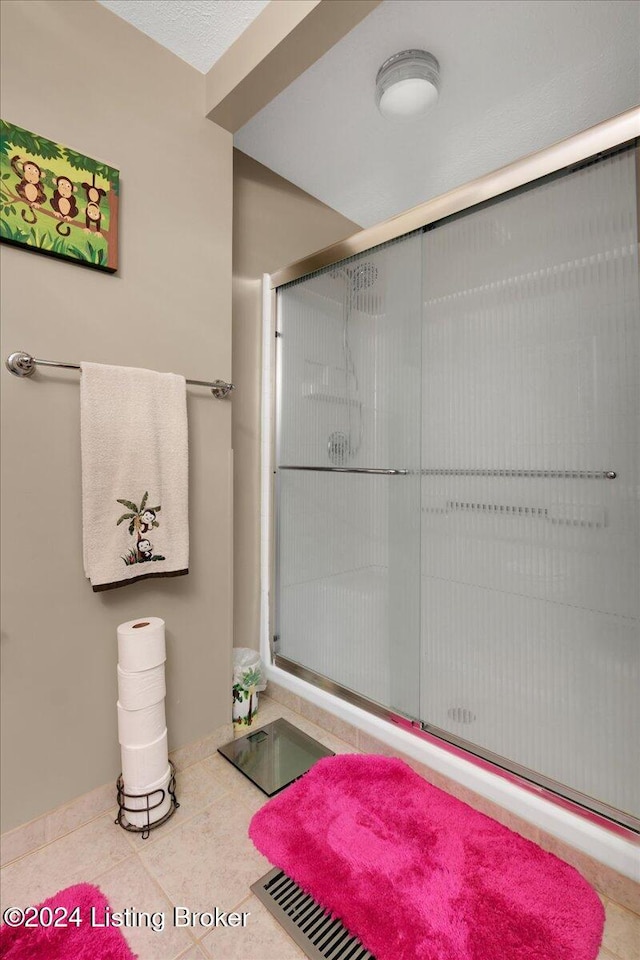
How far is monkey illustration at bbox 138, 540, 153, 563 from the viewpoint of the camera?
4.62 feet

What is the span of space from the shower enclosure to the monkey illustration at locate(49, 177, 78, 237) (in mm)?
903

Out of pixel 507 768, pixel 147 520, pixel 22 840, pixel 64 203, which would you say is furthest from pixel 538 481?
pixel 22 840

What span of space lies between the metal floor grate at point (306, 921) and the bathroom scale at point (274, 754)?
0.31m

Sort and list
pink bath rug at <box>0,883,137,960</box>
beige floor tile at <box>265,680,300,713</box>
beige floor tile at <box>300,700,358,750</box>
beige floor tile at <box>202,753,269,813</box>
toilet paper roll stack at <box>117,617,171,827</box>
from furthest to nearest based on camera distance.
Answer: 1. beige floor tile at <box>265,680,300,713</box>
2. beige floor tile at <box>300,700,358,750</box>
3. beige floor tile at <box>202,753,269,813</box>
4. toilet paper roll stack at <box>117,617,171,827</box>
5. pink bath rug at <box>0,883,137,960</box>

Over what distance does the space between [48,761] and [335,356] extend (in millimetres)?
1590

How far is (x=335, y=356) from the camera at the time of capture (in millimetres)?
1829

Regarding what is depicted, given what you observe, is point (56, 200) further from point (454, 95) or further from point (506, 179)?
point (454, 95)

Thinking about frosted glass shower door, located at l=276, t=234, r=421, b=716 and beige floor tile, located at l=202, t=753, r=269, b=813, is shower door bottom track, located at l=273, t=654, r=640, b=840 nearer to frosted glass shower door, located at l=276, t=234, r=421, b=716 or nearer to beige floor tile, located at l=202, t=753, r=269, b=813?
frosted glass shower door, located at l=276, t=234, r=421, b=716

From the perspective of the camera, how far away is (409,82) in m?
1.52

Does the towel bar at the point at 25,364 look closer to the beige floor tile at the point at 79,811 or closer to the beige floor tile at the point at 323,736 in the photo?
the beige floor tile at the point at 79,811

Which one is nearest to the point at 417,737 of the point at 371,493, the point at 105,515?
the point at 371,493

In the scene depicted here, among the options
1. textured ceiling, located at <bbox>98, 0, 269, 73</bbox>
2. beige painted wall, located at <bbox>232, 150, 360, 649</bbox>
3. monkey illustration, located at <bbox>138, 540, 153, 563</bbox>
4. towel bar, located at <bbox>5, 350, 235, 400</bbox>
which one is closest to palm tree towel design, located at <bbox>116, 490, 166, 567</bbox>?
monkey illustration, located at <bbox>138, 540, 153, 563</bbox>

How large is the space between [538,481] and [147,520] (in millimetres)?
1146

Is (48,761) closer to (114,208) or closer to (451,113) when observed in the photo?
(114,208)
